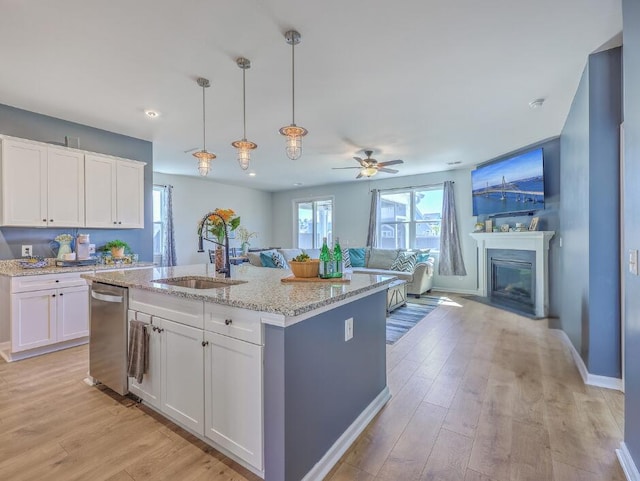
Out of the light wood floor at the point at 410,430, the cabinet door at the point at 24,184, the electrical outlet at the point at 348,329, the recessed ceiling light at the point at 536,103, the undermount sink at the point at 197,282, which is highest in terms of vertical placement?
the recessed ceiling light at the point at 536,103

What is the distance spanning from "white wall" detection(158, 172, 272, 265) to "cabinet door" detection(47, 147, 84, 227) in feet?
9.72

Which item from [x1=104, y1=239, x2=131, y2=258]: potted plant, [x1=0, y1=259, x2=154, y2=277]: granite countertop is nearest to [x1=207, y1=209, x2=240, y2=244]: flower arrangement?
[x1=0, y1=259, x2=154, y2=277]: granite countertop

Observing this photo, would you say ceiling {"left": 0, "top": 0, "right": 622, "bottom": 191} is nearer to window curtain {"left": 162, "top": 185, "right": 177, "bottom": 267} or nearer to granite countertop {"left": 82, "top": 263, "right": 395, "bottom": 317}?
granite countertop {"left": 82, "top": 263, "right": 395, "bottom": 317}

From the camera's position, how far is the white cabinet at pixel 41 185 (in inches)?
123

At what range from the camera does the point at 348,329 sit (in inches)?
71.6

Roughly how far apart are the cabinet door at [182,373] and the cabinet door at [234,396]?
8cm

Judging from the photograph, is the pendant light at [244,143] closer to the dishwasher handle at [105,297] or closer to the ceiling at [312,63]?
the ceiling at [312,63]

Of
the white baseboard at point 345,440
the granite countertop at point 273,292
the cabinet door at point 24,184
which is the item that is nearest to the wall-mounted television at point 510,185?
the granite countertop at point 273,292

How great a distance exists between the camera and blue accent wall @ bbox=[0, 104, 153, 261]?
328 cm

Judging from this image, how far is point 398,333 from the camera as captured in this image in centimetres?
385

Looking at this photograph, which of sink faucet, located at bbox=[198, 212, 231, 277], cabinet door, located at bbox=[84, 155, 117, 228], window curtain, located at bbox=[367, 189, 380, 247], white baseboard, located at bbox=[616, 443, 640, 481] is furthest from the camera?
window curtain, located at bbox=[367, 189, 380, 247]

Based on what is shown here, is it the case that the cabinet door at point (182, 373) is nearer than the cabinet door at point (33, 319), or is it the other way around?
the cabinet door at point (182, 373)

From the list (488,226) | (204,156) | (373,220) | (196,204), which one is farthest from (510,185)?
(196,204)

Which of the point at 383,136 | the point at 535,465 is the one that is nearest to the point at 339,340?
the point at 535,465
